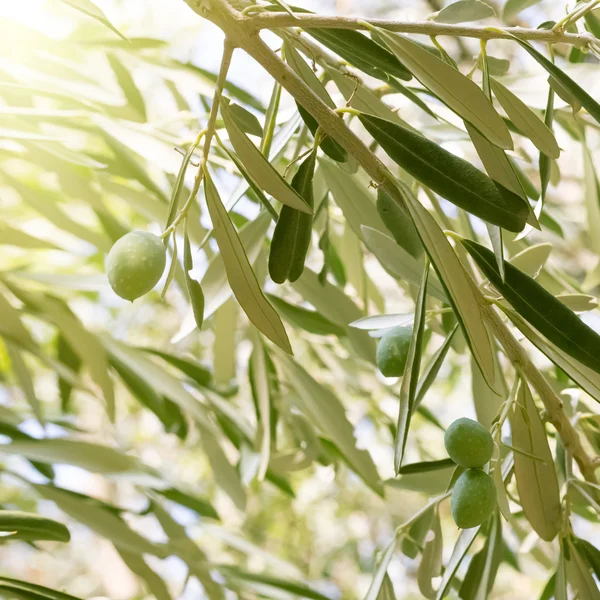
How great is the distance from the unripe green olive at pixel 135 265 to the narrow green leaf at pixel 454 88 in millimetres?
172

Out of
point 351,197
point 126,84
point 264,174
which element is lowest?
point 264,174

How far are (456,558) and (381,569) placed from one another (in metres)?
0.09

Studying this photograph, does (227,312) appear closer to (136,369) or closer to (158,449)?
(136,369)

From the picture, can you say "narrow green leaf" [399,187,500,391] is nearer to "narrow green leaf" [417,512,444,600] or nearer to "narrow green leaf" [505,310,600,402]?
"narrow green leaf" [505,310,600,402]

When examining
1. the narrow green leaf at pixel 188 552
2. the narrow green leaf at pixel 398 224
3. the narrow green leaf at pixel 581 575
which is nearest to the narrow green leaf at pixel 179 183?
the narrow green leaf at pixel 398 224

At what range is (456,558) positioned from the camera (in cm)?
49

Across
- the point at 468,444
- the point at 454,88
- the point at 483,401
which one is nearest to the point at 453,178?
the point at 454,88

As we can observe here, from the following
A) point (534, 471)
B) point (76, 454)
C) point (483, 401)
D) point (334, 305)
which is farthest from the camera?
point (76, 454)

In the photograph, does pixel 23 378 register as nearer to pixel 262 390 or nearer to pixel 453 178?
pixel 262 390

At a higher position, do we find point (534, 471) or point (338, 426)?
point (338, 426)

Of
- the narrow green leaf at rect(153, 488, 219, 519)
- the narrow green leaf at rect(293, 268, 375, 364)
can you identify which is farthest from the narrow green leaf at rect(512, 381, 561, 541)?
the narrow green leaf at rect(153, 488, 219, 519)

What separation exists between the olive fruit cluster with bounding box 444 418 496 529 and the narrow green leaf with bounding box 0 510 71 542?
1.00 ft

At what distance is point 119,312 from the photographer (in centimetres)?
215

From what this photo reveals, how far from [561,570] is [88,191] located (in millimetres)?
656
